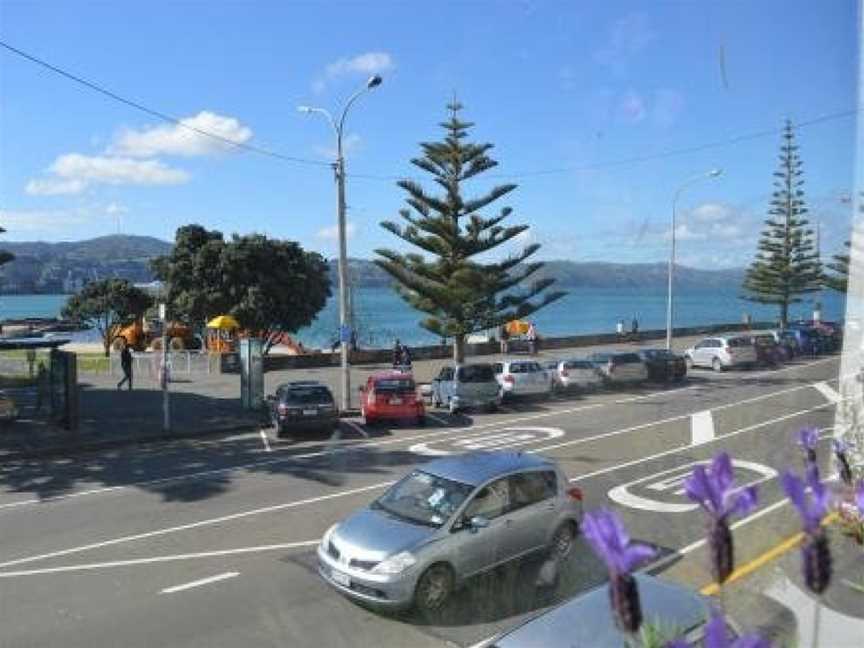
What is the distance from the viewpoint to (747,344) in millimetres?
39562

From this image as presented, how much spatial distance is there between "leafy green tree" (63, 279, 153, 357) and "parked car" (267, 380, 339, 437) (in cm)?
4547

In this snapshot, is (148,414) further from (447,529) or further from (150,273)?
(150,273)

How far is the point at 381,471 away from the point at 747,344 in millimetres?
25085

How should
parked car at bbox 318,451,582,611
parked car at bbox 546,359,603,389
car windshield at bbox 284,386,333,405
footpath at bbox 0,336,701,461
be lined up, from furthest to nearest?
parked car at bbox 546,359,603,389, car windshield at bbox 284,386,333,405, footpath at bbox 0,336,701,461, parked car at bbox 318,451,582,611

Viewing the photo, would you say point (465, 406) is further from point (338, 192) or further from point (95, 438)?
point (95, 438)

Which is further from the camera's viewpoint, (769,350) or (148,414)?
(769,350)

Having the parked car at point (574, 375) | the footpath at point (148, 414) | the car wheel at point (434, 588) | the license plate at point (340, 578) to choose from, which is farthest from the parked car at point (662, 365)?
the license plate at point (340, 578)

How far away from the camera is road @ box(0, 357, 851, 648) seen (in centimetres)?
947

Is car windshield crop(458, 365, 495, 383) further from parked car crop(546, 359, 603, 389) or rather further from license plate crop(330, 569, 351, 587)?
license plate crop(330, 569, 351, 587)

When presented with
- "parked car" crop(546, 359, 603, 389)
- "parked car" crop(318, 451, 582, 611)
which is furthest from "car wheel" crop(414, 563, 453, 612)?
"parked car" crop(546, 359, 603, 389)

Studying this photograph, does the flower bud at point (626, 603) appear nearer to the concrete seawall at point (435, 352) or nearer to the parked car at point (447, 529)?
the parked car at point (447, 529)

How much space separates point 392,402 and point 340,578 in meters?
15.8

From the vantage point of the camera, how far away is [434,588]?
9758 millimetres

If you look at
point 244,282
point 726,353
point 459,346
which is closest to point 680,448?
Answer: point 459,346
